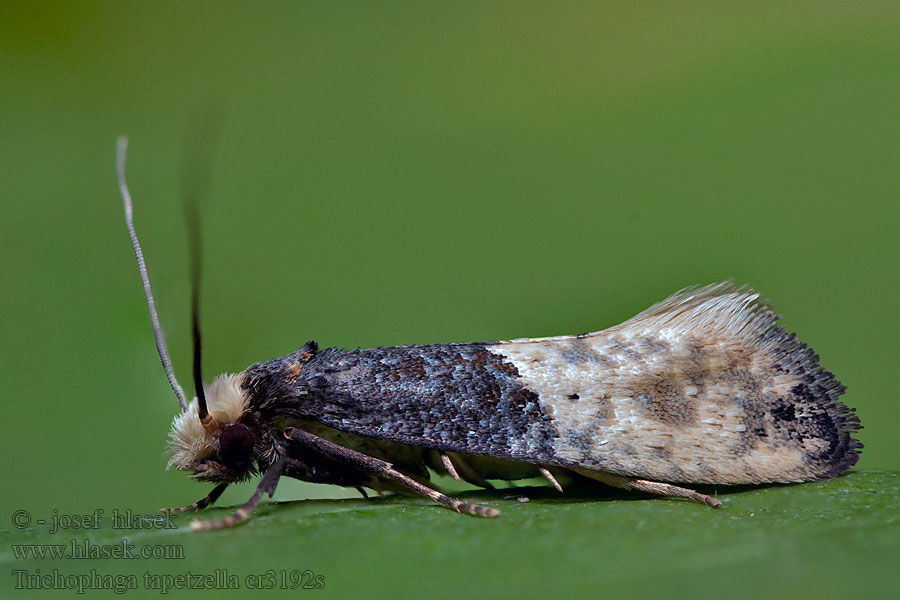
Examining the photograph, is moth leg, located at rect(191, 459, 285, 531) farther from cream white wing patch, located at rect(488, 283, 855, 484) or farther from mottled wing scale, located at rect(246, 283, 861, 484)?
cream white wing patch, located at rect(488, 283, 855, 484)

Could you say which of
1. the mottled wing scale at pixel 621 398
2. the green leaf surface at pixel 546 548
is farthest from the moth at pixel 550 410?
the green leaf surface at pixel 546 548

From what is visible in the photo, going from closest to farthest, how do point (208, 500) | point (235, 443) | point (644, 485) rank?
point (644, 485) < point (235, 443) < point (208, 500)

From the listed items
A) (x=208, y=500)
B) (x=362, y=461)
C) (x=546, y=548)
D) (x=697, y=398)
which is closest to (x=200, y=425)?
(x=208, y=500)

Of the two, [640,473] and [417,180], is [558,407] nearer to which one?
[640,473]

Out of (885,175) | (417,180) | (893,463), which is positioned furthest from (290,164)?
(893,463)

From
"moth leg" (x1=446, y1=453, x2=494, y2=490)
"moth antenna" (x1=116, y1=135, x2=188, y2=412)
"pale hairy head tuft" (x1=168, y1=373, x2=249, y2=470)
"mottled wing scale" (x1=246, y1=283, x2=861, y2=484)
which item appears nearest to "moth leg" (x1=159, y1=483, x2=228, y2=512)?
"pale hairy head tuft" (x1=168, y1=373, x2=249, y2=470)

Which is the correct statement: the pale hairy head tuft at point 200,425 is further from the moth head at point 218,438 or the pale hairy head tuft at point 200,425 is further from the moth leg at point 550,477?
the moth leg at point 550,477

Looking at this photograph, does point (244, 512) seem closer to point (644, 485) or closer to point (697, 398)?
point (644, 485)
